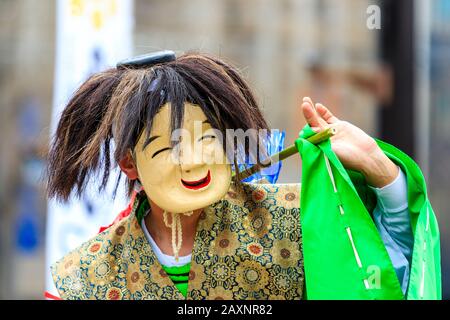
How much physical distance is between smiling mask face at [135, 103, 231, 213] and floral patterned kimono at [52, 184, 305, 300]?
0.12 m

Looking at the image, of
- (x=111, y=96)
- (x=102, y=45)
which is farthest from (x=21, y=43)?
(x=111, y=96)

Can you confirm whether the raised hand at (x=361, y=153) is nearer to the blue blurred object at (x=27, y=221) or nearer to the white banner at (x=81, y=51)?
the white banner at (x=81, y=51)

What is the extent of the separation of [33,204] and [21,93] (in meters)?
0.76

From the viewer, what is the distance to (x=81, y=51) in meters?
2.90

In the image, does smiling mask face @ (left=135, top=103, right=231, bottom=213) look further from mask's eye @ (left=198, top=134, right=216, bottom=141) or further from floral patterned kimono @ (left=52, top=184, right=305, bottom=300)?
floral patterned kimono @ (left=52, top=184, right=305, bottom=300)

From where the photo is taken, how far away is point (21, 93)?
5734mm

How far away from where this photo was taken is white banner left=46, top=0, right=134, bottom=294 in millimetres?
2766

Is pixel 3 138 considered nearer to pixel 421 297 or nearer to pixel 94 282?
pixel 94 282

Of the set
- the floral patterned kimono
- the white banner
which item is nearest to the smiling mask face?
the floral patterned kimono

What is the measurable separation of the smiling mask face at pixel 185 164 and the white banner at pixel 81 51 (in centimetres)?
120

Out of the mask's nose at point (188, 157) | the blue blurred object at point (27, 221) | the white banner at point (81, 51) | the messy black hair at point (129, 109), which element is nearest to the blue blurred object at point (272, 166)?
the messy black hair at point (129, 109)

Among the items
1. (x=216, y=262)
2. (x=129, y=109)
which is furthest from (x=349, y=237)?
(x=129, y=109)

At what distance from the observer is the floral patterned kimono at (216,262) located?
65.0 inches

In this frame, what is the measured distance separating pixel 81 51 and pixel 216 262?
1.44 meters
